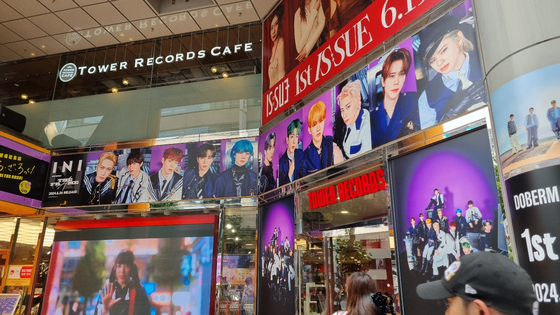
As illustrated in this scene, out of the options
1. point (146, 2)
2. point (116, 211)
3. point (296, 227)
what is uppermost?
point (146, 2)

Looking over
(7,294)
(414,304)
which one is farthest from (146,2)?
(414,304)

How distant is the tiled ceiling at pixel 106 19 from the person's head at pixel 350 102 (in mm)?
2831

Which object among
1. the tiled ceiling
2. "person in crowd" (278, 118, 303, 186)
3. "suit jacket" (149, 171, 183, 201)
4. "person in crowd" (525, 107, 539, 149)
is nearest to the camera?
"person in crowd" (525, 107, 539, 149)

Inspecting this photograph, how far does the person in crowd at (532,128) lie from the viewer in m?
1.84

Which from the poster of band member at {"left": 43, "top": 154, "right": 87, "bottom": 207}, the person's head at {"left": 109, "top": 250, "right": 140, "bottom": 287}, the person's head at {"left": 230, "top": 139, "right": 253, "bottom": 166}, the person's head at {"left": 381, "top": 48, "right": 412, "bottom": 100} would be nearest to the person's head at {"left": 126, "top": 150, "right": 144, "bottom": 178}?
the poster of band member at {"left": 43, "top": 154, "right": 87, "bottom": 207}

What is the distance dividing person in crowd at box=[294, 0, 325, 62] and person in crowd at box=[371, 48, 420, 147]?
1407 mm

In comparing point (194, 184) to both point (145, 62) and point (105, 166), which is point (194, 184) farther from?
point (145, 62)

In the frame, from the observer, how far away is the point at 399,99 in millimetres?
3229

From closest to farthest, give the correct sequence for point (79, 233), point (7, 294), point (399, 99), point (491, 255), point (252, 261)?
point (491, 255)
point (399, 99)
point (252, 261)
point (7, 294)
point (79, 233)

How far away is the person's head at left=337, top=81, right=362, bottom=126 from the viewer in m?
3.73

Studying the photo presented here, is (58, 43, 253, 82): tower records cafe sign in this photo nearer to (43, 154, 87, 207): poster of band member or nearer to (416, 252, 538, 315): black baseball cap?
(43, 154, 87, 207): poster of band member

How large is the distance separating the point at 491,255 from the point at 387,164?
94.0 inches

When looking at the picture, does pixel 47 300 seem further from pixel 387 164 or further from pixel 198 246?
pixel 387 164

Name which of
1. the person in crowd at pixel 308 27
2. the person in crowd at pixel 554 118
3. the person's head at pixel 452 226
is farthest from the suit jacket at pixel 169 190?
the person in crowd at pixel 554 118
